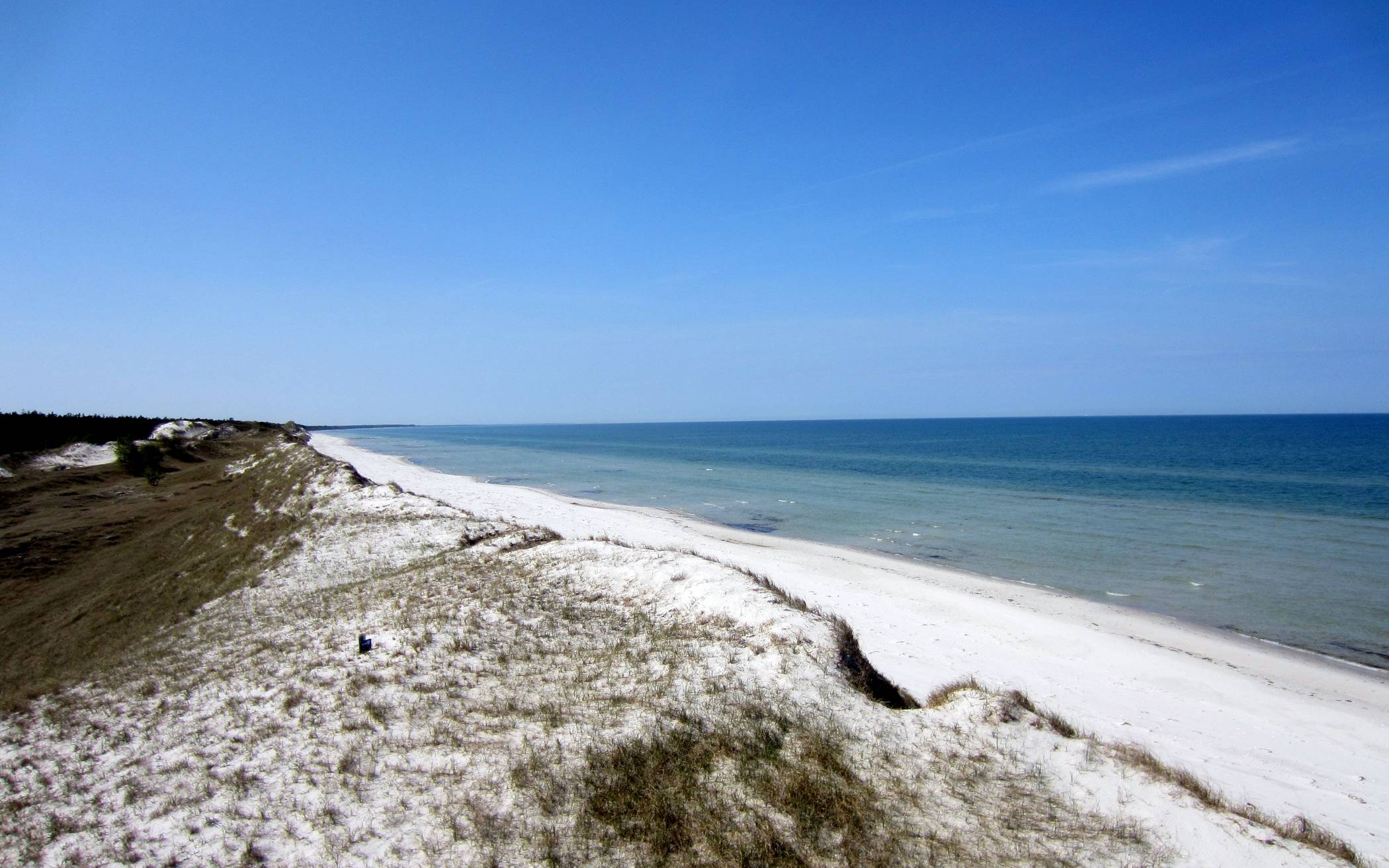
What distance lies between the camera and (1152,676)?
601 inches

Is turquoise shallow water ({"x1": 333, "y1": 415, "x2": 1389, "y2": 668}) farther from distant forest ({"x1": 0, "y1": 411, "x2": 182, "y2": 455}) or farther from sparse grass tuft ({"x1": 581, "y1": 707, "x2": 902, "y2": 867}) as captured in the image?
distant forest ({"x1": 0, "y1": 411, "x2": 182, "y2": 455})

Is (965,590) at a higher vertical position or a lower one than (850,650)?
lower

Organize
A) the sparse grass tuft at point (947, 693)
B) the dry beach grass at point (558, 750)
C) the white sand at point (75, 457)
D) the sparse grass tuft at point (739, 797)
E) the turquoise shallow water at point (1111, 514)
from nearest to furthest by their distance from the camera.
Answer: the sparse grass tuft at point (739, 797) → the dry beach grass at point (558, 750) → the sparse grass tuft at point (947, 693) → the turquoise shallow water at point (1111, 514) → the white sand at point (75, 457)

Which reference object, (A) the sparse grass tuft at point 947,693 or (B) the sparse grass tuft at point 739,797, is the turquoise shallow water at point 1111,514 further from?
(B) the sparse grass tuft at point 739,797

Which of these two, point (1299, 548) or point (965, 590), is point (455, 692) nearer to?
point (965, 590)

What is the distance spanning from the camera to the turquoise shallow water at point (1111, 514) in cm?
2289

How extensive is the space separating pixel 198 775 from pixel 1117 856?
35.2ft

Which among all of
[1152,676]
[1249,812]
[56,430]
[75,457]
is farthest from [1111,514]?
[56,430]

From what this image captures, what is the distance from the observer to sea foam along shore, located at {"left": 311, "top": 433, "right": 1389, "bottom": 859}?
10.5 meters

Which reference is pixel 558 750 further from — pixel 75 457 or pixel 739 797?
pixel 75 457

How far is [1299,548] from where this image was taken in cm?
3075

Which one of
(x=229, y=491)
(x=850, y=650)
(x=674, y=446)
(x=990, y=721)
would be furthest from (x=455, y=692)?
(x=674, y=446)

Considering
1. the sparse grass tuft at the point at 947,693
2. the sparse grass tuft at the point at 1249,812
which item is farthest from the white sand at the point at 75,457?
the sparse grass tuft at the point at 1249,812

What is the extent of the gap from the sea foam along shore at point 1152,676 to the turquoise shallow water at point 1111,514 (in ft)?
8.89
